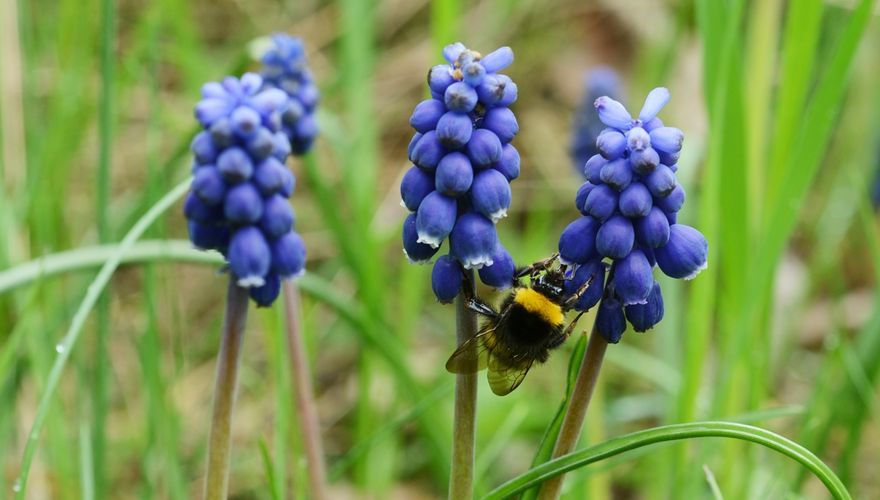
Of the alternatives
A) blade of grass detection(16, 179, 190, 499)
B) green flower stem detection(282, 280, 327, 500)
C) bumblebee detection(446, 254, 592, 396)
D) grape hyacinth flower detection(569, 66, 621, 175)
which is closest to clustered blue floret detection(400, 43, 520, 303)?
bumblebee detection(446, 254, 592, 396)

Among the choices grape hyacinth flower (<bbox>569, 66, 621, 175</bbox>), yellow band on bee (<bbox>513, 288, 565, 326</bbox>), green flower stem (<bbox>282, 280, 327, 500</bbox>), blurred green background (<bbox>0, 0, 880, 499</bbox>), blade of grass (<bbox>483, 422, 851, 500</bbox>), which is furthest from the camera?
grape hyacinth flower (<bbox>569, 66, 621, 175</bbox>)

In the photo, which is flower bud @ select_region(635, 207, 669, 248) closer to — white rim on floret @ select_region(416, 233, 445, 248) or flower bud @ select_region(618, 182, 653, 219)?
flower bud @ select_region(618, 182, 653, 219)

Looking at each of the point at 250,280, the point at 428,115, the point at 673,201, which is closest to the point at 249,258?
the point at 250,280

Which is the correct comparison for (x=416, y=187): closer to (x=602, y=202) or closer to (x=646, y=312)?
Result: (x=602, y=202)

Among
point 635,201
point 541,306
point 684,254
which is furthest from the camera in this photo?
Result: point 541,306

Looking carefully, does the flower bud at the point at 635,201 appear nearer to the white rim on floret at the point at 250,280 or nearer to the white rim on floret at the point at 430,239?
the white rim on floret at the point at 430,239
